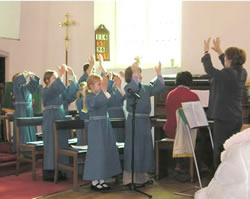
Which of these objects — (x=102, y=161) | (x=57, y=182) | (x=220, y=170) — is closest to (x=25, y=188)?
(x=57, y=182)

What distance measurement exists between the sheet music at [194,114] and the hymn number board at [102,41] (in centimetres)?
450

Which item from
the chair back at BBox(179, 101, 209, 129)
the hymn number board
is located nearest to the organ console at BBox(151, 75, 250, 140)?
the chair back at BBox(179, 101, 209, 129)

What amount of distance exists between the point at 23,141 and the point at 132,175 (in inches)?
106

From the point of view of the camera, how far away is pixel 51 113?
6000 millimetres

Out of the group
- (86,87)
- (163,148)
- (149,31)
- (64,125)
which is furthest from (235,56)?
(149,31)

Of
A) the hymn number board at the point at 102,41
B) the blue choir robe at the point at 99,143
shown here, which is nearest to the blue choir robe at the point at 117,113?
the blue choir robe at the point at 99,143

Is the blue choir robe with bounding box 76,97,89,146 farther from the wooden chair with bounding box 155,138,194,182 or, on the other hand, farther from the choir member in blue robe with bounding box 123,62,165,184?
the wooden chair with bounding box 155,138,194,182

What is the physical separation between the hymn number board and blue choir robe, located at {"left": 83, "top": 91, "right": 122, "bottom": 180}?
401cm

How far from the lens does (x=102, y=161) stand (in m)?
5.09

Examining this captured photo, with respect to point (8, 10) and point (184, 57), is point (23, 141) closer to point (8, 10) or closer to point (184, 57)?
point (184, 57)

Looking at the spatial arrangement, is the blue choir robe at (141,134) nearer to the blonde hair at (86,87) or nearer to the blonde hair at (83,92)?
the blonde hair at (86,87)

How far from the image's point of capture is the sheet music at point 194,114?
15.6 ft

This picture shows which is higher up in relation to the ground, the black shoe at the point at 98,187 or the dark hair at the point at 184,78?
the dark hair at the point at 184,78

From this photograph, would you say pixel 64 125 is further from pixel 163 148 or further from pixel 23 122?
pixel 163 148
